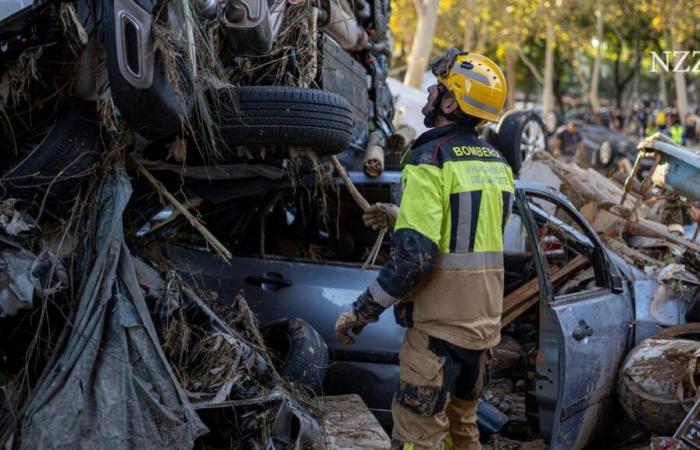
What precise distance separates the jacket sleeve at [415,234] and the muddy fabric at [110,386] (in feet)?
3.02

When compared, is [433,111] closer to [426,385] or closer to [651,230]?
[426,385]

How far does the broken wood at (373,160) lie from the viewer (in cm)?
497

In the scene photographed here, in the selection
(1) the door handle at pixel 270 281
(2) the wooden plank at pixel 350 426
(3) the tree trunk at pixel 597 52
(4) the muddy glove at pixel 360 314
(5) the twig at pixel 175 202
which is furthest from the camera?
(3) the tree trunk at pixel 597 52

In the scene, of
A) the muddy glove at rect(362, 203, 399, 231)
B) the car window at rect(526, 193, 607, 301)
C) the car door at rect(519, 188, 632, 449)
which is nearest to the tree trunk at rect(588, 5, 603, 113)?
the car window at rect(526, 193, 607, 301)

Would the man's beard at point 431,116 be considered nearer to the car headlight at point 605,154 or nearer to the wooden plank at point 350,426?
the wooden plank at point 350,426

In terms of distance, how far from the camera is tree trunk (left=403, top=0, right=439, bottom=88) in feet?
56.7

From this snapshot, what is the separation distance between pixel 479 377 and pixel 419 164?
35.7 inches

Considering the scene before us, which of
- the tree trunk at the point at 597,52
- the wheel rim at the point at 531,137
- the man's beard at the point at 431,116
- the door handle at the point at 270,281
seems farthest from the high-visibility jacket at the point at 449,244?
the tree trunk at the point at 597,52

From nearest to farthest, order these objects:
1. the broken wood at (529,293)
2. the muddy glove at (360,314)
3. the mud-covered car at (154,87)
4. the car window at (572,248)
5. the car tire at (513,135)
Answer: the muddy glove at (360,314) < the mud-covered car at (154,87) < the car window at (572,248) < the broken wood at (529,293) < the car tire at (513,135)

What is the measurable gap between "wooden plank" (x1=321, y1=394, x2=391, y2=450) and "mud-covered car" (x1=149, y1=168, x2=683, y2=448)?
A: 0.80 feet

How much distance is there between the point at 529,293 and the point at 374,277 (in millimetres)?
1018

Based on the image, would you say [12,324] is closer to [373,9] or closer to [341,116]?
[341,116]

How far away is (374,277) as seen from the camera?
187 inches

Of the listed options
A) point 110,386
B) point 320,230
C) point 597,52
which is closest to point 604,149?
point 320,230
